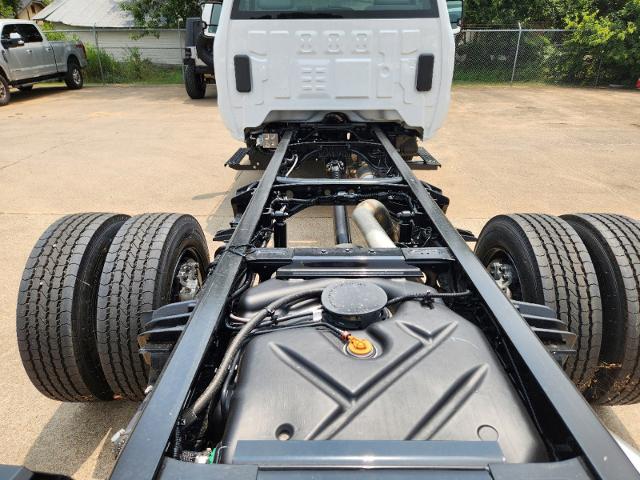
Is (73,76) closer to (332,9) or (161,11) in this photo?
(161,11)

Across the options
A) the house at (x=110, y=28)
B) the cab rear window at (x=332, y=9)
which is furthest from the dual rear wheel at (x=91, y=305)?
the house at (x=110, y=28)

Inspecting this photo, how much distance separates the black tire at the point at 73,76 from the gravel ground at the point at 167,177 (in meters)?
3.68

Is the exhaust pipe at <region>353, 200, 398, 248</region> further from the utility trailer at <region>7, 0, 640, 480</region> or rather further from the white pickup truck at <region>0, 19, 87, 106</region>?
the white pickup truck at <region>0, 19, 87, 106</region>

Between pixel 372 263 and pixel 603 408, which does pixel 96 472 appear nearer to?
pixel 372 263

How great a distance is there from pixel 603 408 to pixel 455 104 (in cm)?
1116

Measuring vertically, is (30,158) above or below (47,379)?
below

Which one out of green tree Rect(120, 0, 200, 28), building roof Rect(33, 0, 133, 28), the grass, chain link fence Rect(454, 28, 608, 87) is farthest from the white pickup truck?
chain link fence Rect(454, 28, 608, 87)

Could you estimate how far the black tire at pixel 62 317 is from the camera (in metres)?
1.96

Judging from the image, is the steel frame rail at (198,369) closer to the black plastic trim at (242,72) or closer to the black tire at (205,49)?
the black plastic trim at (242,72)

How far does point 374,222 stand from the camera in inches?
100.0

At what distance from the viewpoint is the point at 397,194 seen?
262 centimetres

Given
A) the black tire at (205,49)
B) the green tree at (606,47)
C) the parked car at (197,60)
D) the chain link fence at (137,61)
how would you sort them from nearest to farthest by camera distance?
1. the black tire at (205,49)
2. the parked car at (197,60)
3. the green tree at (606,47)
4. the chain link fence at (137,61)

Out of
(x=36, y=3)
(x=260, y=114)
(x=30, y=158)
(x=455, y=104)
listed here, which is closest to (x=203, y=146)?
(x=30, y=158)

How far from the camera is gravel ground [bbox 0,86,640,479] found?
229 centimetres
